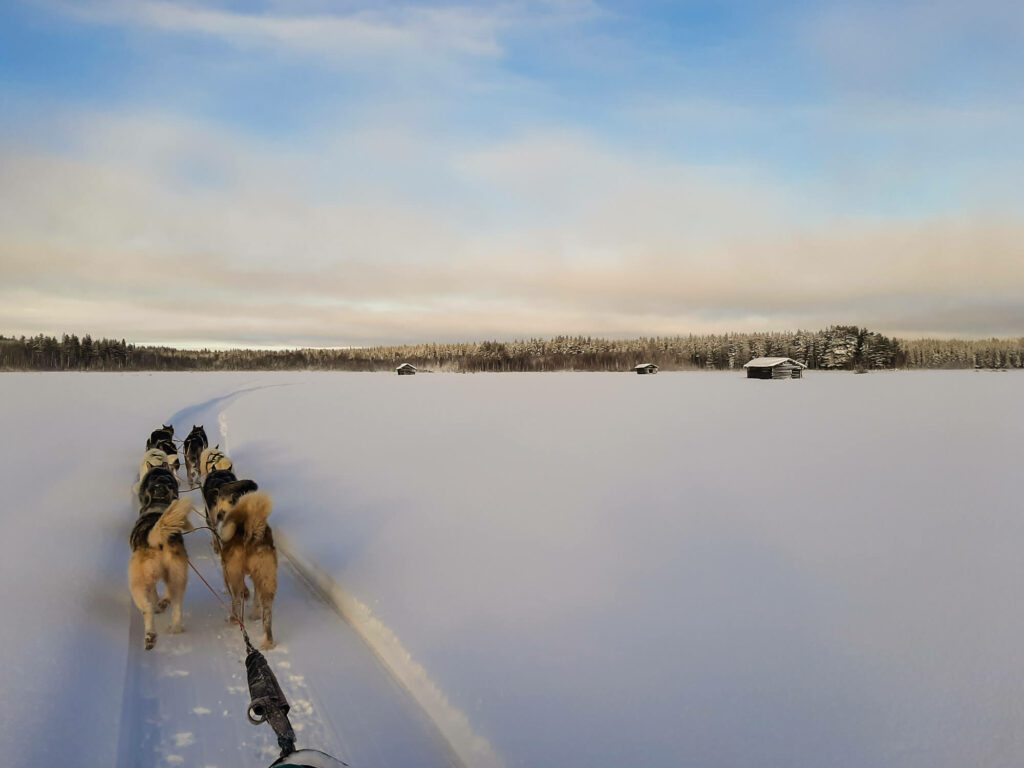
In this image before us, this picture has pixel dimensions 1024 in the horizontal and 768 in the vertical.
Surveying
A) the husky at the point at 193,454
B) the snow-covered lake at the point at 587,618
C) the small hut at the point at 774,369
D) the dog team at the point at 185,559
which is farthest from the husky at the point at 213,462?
the small hut at the point at 774,369

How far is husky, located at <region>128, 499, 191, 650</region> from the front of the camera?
391 cm

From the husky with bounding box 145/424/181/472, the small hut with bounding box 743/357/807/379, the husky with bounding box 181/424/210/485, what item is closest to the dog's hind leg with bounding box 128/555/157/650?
the husky with bounding box 145/424/181/472

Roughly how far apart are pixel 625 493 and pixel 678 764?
18.0ft

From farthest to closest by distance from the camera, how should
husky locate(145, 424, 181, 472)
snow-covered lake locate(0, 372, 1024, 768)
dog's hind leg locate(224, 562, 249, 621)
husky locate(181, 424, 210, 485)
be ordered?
husky locate(181, 424, 210, 485) → husky locate(145, 424, 181, 472) → dog's hind leg locate(224, 562, 249, 621) → snow-covered lake locate(0, 372, 1024, 768)

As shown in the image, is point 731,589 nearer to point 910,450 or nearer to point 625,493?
point 625,493

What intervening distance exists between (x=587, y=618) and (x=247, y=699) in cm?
226

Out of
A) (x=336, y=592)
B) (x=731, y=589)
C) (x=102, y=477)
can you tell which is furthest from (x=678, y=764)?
(x=102, y=477)

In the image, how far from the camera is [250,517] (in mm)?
3975

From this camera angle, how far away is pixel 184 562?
4.09 metres

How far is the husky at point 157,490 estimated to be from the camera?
5465 mm

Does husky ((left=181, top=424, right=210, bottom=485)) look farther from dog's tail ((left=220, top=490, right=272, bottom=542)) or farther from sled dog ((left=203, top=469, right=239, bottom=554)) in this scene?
dog's tail ((left=220, top=490, right=272, bottom=542))

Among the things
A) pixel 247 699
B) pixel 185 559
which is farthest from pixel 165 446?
pixel 247 699

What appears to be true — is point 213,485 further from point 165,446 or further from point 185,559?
point 165,446

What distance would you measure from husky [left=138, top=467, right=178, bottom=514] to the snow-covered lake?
0.60m
